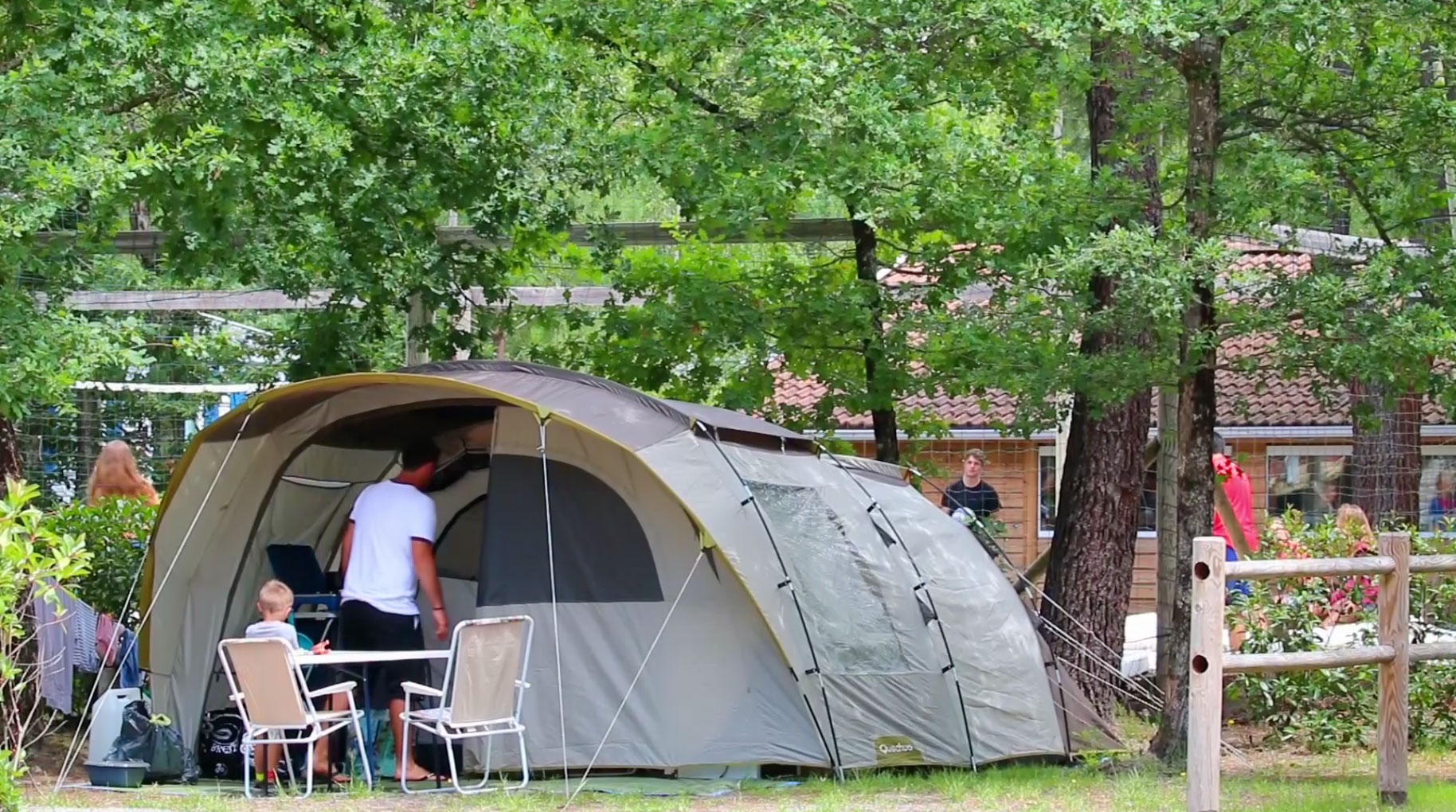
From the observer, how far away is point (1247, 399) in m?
11.9

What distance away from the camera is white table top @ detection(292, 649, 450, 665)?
761 cm

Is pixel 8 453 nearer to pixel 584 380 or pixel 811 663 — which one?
pixel 584 380

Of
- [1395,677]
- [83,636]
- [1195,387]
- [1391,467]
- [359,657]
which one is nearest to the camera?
Result: [1395,677]

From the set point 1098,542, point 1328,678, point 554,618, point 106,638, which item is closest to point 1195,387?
point 1328,678

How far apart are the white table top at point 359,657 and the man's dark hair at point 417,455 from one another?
1.09 metres

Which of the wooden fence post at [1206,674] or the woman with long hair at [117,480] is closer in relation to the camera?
the wooden fence post at [1206,674]

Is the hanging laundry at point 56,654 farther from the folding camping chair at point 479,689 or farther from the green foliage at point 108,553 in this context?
the folding camping chair at point 479,689

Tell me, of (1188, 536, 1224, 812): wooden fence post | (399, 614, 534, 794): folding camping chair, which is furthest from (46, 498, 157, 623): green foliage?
(1188, 536, 1224, 812): wooden fence post

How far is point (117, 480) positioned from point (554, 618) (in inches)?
170

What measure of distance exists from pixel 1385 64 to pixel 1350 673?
3584 millimetres

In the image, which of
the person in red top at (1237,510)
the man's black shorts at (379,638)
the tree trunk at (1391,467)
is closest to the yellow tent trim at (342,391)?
the man's black shorts at (379,638)

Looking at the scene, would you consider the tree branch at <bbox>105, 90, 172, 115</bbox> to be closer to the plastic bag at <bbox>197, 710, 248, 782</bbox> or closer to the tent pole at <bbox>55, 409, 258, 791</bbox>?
the tent pole at <bbox>55, 409, 258, 791</bbox>

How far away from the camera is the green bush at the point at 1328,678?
9719 mm

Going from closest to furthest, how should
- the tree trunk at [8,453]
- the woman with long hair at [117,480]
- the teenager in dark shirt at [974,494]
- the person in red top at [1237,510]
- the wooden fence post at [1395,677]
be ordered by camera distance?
the wooden fence post at [1395,677]
the tree trunk at [8,453]
the woman with long hair at [117,480]
the person in red top at [1237,510]
the teenager in dark shirt at [974,494]
